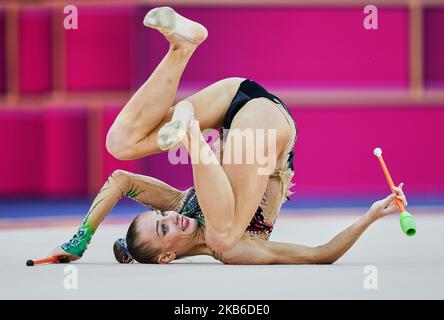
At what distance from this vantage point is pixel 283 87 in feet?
23.7

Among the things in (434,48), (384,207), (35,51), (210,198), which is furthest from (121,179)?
(434,48)

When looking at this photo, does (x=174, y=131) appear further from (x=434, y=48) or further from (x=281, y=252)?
(x=434, y=48)

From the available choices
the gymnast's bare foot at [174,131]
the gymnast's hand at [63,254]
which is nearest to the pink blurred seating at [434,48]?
the gymnast's hand at [63,254]

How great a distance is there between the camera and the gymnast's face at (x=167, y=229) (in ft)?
11.4

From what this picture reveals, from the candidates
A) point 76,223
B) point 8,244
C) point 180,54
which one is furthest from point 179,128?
point 76,223

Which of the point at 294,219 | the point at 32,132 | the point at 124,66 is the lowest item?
the point at 294,219

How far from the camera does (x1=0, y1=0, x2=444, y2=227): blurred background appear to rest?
23.4 ft

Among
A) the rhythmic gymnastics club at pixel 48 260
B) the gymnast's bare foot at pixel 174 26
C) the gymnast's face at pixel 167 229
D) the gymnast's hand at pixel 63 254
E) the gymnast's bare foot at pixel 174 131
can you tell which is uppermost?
the gymnast's bare foot at pixel 174 26

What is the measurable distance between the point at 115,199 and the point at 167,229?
1.01ft

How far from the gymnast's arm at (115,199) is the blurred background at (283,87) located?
131 inches

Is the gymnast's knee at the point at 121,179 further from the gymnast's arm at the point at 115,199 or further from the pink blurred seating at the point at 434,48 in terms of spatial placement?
the pink blurred seating at the point at 434,48

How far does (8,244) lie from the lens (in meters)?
4.41
